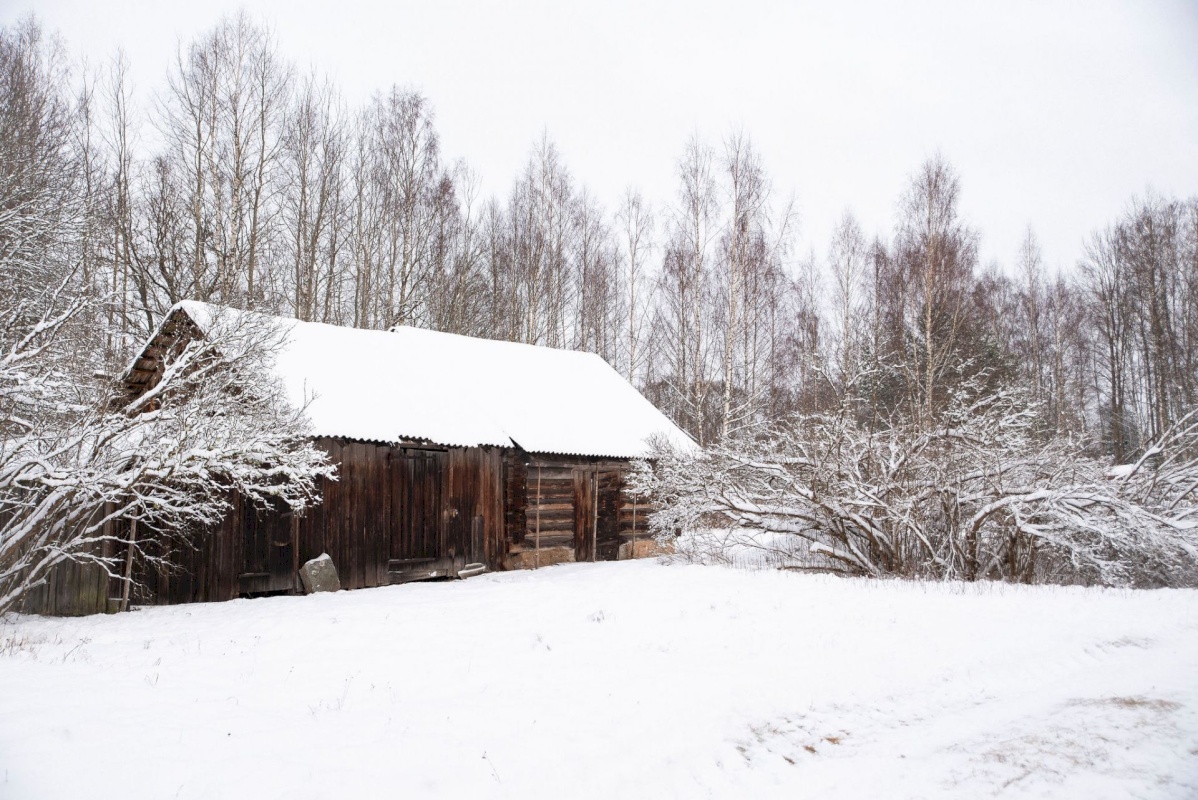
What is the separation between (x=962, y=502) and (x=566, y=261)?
19874 mm

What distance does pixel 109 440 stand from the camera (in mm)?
9633

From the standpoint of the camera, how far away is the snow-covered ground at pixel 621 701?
14.9 feet

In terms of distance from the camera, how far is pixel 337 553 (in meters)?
13.6

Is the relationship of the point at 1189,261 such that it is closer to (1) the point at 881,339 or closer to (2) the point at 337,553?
(1) the point at 881,339

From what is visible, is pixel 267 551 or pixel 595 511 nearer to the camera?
pixel 267 551

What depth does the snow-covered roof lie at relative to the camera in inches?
559

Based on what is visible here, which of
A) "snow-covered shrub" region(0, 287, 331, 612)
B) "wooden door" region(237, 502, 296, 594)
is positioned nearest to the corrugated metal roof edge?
"snow-covered shrub" region(0, 287, 331, 612)

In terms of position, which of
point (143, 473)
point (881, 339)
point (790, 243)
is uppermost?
point (790, 243)

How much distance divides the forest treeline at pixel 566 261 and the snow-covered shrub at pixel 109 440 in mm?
2868

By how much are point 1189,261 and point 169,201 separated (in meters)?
36.2

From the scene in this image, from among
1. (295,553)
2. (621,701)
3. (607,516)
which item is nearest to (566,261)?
(607,516)

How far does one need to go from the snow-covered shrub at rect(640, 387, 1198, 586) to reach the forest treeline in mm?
1505

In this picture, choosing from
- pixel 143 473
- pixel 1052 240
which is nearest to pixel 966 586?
pixel 143 473

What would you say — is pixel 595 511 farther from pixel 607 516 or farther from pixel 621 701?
pixel 621 701
